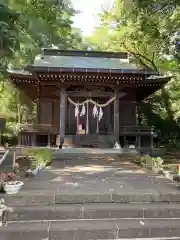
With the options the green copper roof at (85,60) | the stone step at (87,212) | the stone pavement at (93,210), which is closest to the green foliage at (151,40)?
the green copper roof at (85,60)

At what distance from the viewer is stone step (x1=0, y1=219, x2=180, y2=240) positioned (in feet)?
13.6

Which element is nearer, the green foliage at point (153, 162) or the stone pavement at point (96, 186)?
the stone pavement at point (96, 186)

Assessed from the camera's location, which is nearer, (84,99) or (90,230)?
(90,230)

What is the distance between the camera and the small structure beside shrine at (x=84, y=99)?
12352 millimetres

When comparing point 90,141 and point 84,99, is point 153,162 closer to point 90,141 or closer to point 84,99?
point 90,141

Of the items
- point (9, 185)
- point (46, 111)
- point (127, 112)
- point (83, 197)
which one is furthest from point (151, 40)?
point (9, 185)

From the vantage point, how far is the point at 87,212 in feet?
15.5

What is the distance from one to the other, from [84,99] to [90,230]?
10234 mm

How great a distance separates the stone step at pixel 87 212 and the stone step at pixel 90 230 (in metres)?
0.15

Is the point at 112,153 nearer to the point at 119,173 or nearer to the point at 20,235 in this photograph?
the point at 119,173

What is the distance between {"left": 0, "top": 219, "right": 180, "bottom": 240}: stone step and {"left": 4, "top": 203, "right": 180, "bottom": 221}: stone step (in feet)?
0.48

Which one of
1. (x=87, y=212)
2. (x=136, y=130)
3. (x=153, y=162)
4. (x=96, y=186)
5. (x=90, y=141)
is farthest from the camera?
(x=136, y=130)

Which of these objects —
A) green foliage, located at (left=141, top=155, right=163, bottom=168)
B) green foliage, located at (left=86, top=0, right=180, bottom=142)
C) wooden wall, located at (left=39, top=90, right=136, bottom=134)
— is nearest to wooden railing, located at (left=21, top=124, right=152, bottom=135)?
wooden wall, located at (left=39, top=90, right=136, bottom=134)

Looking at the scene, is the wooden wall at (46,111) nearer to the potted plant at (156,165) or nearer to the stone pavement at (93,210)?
the potted plant at (156,165)
